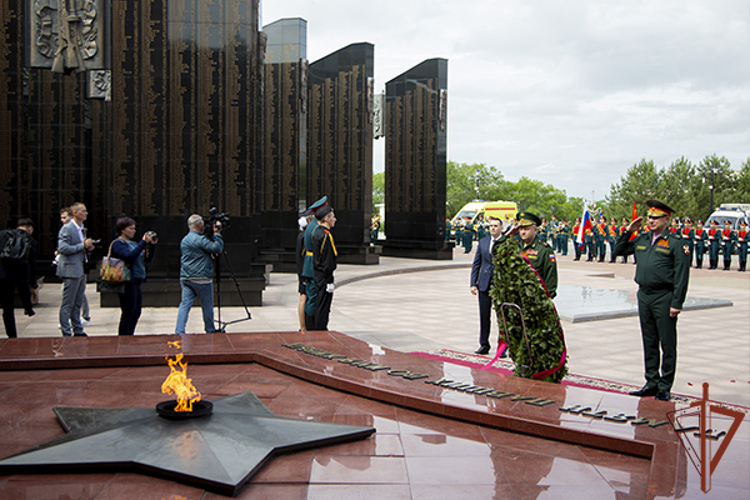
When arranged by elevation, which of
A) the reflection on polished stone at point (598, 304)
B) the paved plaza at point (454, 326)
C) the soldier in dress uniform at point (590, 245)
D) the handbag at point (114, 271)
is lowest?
the paved plaza at point (454, 326)

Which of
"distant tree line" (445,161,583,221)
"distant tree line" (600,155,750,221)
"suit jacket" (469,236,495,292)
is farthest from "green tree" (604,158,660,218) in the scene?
"suit jacket" (469,236,495,292)

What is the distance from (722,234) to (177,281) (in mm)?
19576

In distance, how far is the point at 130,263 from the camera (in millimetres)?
6824

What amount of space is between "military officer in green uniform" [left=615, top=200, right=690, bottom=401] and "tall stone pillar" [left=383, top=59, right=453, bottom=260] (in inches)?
678

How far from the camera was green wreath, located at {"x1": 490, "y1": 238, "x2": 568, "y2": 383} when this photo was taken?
4.74 meters

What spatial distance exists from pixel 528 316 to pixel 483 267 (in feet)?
8.83

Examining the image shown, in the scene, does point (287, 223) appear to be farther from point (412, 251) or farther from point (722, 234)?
point (722, 234)

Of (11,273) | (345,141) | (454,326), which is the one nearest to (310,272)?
(454,326)

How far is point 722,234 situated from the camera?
2239 centimetres

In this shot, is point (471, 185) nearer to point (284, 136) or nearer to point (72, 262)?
point (284, 136)

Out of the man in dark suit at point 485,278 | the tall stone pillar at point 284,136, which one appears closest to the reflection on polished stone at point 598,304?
the man in dark suit at point 485,278

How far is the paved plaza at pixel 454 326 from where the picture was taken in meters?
6.72

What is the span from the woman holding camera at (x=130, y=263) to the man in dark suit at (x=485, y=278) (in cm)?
372

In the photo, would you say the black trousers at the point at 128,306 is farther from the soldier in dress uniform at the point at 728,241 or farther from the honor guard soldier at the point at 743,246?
the honor guard soldier at the point at 743,246
